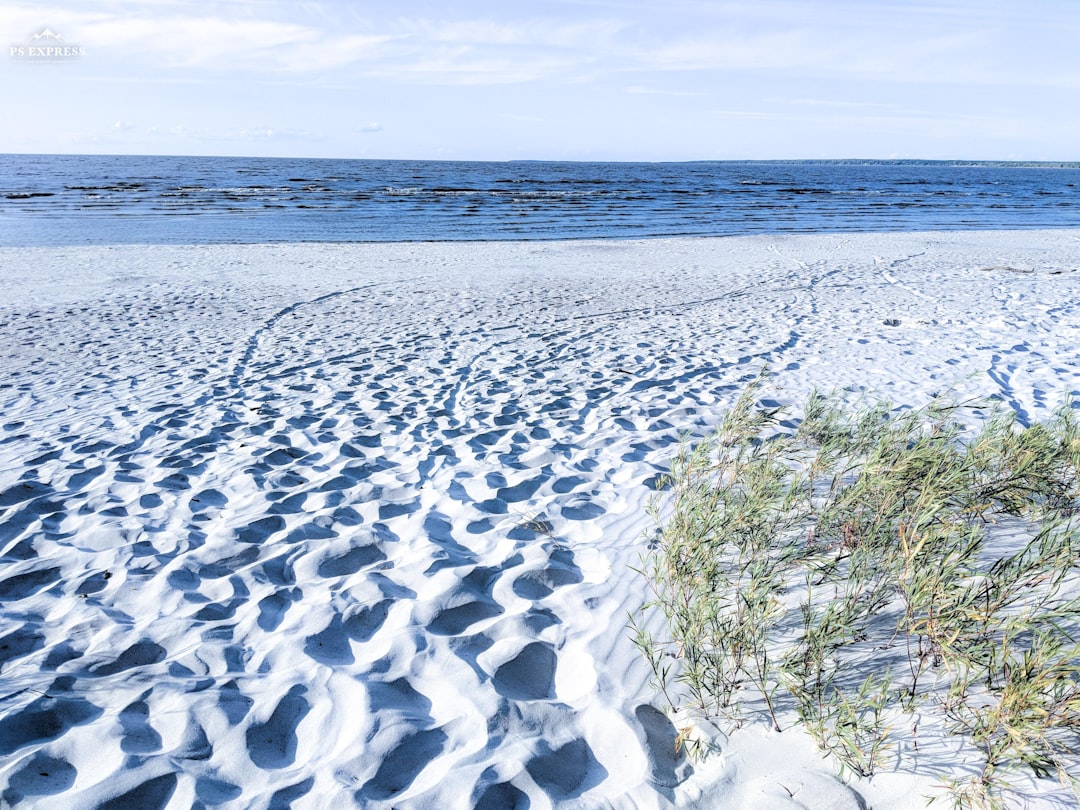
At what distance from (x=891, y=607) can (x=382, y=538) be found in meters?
2.61

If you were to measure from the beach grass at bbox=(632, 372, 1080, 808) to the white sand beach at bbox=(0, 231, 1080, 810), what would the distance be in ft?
0.38

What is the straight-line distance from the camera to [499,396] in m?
6.61

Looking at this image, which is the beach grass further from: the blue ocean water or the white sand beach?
the blue ocean water

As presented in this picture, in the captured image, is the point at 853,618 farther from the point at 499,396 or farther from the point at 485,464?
the point at 499,396

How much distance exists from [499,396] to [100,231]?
2197cm

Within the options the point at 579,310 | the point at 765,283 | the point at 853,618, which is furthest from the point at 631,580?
the point at 765,283

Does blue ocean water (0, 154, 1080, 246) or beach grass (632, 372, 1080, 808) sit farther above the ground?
blue ocean water (0, 154, 1080, 246)

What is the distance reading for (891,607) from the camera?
3.12m

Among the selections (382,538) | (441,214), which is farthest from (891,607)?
(441,214)

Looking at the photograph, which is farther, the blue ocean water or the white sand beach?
the blue ocean water

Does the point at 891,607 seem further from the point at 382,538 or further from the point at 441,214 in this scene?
the point at 441,214

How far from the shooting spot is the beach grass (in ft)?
7.60

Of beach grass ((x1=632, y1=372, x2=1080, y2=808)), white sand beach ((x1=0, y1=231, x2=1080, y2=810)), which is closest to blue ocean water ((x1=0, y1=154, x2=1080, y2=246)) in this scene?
white sand beach ((x1=0, y1=231, x2=1080, y2=810))

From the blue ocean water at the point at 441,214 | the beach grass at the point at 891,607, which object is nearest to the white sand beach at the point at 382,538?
the beach grass at the point at 891,607
